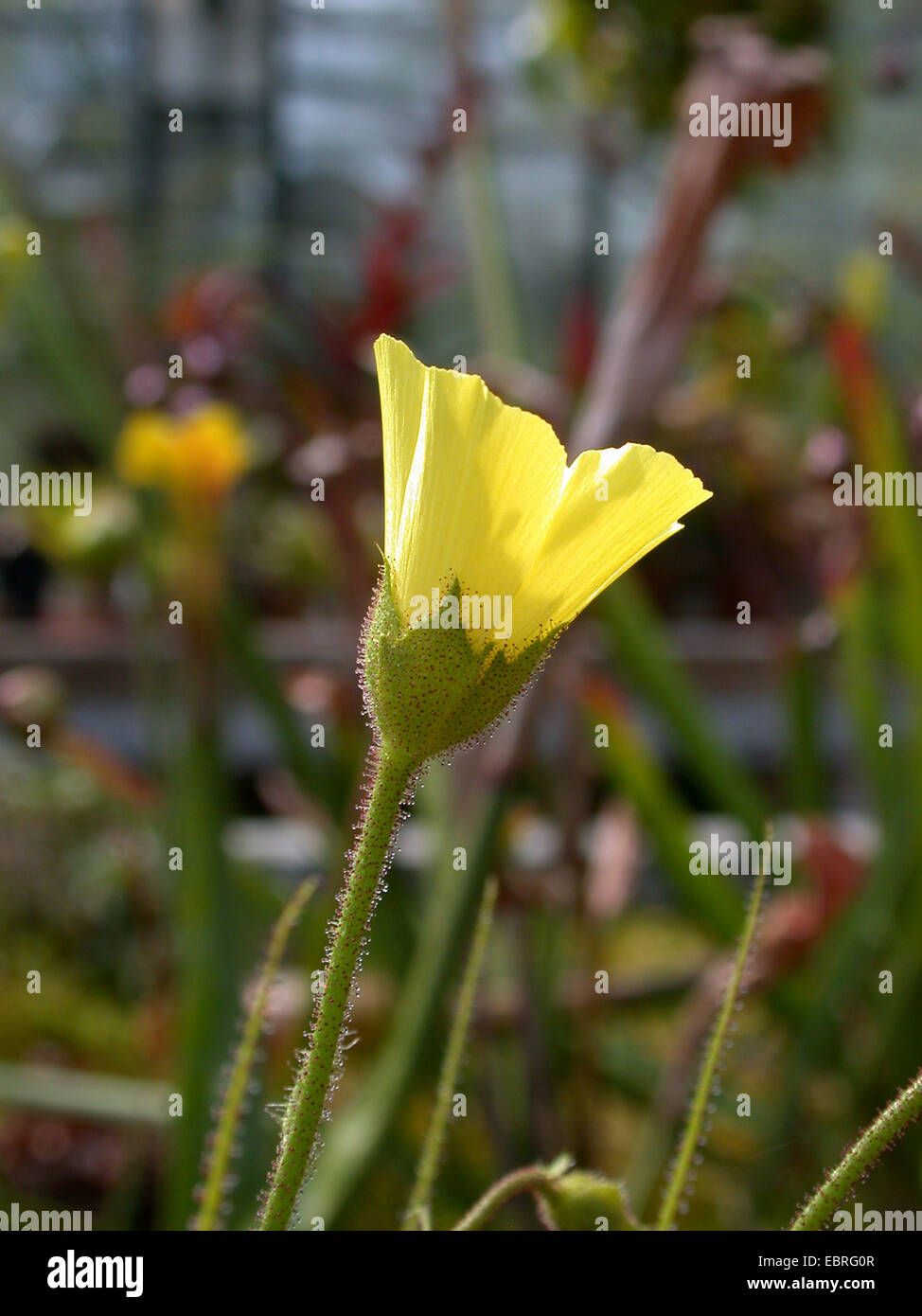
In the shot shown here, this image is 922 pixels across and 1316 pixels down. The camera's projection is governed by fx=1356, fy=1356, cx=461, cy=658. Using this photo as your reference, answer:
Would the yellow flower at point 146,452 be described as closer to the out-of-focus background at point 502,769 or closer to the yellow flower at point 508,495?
the out-of-focus background at point 502,769

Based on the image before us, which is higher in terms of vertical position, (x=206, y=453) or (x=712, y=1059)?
(x=206, y=453)

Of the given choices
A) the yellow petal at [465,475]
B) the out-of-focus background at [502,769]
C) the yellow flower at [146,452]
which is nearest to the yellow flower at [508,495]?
the yellow petal at [465,475]

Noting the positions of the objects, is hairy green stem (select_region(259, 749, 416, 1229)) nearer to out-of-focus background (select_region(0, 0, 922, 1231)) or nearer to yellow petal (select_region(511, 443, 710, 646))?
yellow petal (select_region(511, 443, 710, 646))

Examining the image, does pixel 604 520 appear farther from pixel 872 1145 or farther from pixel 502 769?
pixel 502 769

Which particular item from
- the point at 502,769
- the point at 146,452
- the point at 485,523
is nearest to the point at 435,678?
the point at 485,523

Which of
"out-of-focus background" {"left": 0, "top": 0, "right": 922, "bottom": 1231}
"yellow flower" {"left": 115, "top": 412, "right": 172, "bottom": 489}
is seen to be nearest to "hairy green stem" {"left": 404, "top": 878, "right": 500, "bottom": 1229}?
"out-of-focus background" {"left": 0, "top": 0, "right": 922, "bottom": 1231}

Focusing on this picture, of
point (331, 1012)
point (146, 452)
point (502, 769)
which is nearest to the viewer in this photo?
point (331, 1012)
